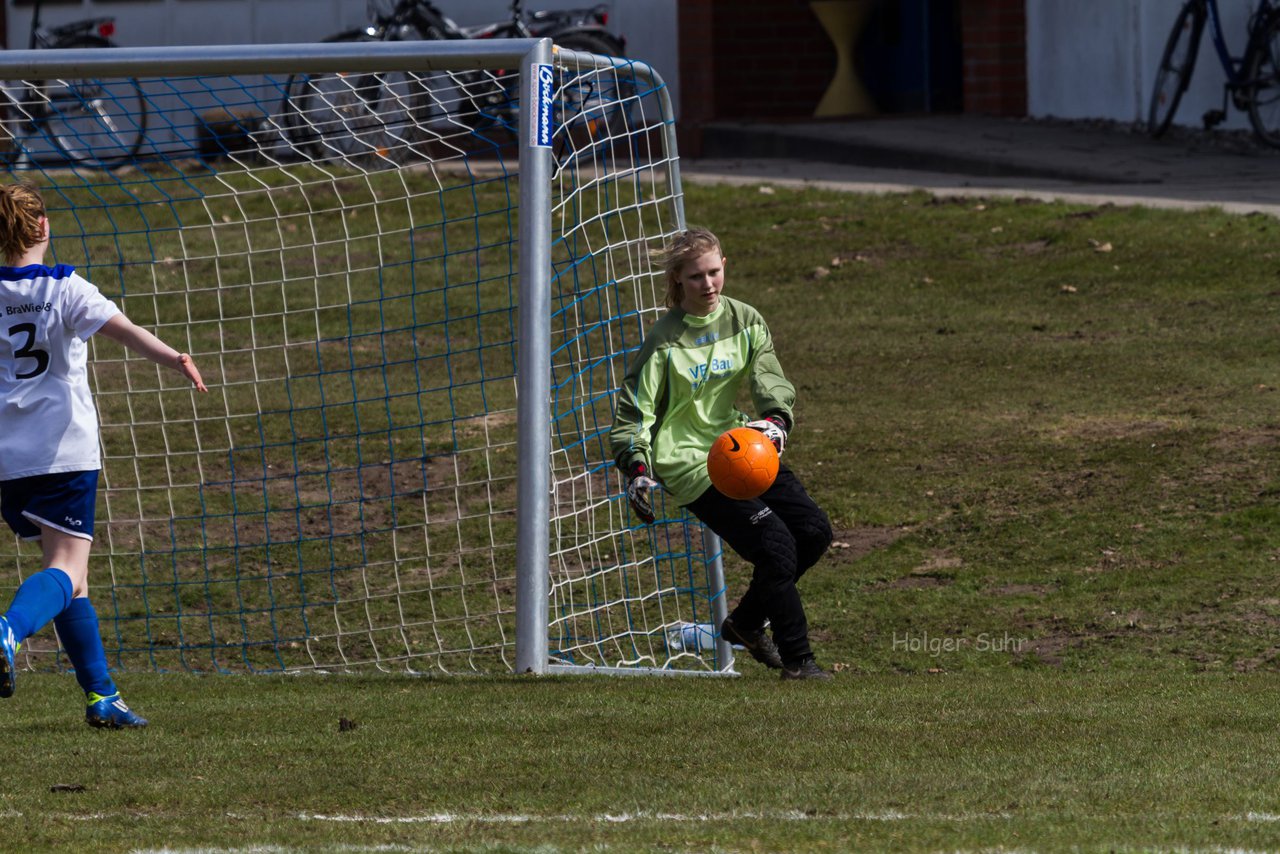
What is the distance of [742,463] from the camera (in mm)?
6074

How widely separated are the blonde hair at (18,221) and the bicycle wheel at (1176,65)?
13192 millimetres

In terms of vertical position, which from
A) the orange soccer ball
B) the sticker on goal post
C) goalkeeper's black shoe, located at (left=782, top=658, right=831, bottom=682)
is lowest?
goalkeeper's black shoe, located at (left=782, top=658, right=831, bottom=682)

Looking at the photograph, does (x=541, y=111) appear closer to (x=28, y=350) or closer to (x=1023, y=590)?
(x=28, y=350)

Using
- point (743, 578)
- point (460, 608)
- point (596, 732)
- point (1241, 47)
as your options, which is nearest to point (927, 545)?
point (743, 578)

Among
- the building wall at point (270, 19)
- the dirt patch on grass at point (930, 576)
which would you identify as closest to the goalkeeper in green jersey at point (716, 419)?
the dirt patch on grass at point (930, 576)

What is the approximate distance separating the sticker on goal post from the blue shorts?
207cm

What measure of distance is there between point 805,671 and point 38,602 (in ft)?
8.51

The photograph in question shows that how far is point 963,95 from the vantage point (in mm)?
19500

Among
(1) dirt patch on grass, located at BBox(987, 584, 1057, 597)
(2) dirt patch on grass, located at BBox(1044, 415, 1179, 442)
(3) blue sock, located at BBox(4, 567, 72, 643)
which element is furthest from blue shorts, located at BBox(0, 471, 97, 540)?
(2) dirt patch on grass, located at BBox(1044, 415, 1179, 442)

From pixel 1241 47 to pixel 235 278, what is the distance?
9.21 m

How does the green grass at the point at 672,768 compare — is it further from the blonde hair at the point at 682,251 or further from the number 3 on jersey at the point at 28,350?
the blonde hair at the point at 682,251

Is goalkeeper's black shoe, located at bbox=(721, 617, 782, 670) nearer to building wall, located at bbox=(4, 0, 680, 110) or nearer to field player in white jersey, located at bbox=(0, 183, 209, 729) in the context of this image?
field player in white jersey, located at bbox=(0, 183, 209, 729)

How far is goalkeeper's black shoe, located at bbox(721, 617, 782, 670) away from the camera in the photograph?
664 cm

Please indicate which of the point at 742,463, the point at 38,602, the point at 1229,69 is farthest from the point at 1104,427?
the point at 1229,69
